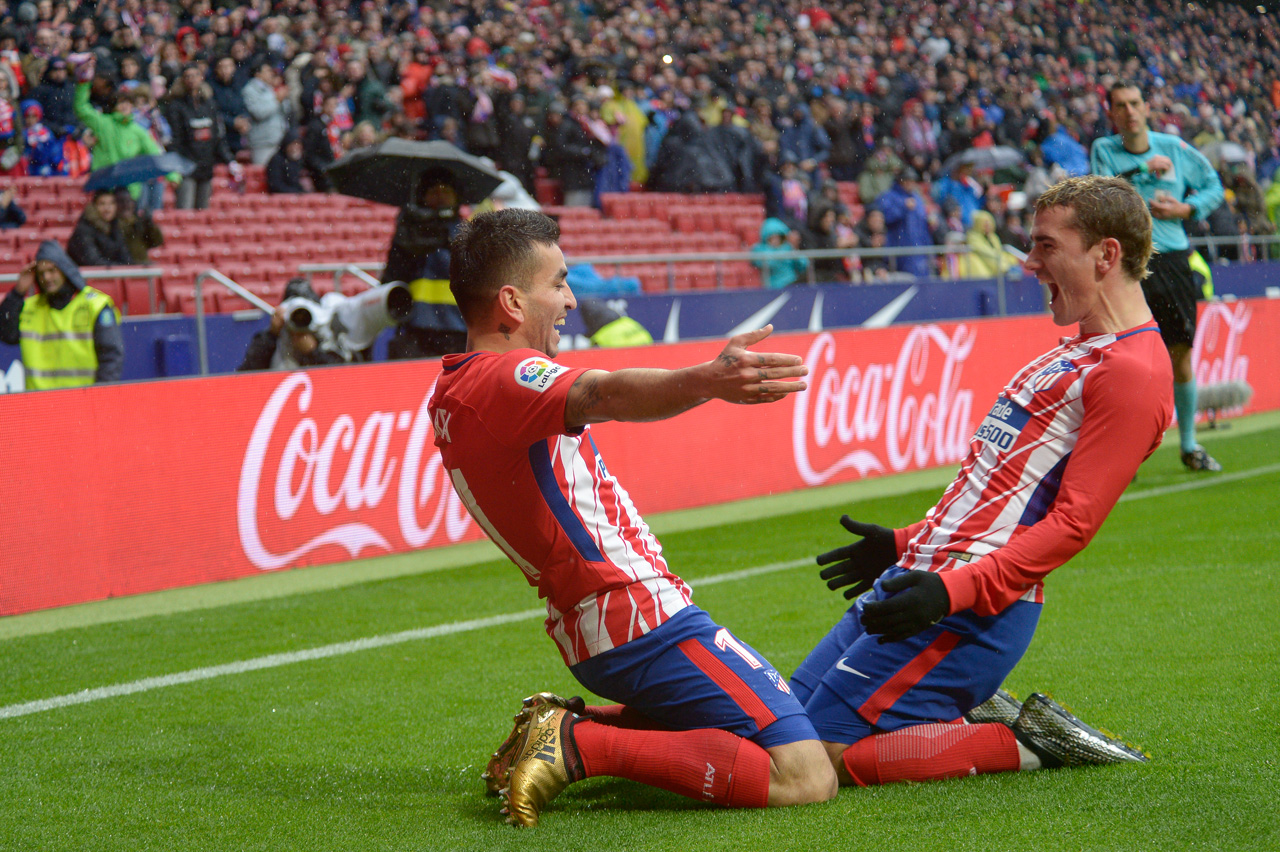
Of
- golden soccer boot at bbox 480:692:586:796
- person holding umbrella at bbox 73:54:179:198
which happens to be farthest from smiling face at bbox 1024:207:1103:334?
person holding umbrella at bbox 73:54:179:198

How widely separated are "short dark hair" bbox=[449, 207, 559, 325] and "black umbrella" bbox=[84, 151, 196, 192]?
30.6 feet

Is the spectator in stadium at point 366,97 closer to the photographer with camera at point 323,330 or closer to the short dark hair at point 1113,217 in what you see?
the photographer with camera at point 323,330

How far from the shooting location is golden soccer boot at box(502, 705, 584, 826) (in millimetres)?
3141

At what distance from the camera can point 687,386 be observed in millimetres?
2514

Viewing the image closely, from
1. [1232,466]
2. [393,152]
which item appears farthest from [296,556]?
[1232,466]

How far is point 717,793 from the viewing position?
3.14 meters

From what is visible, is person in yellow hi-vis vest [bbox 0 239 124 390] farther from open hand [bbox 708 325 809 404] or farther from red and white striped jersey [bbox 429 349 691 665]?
open hand [bbox 708 325 809 404]

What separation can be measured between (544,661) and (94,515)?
2.90 m

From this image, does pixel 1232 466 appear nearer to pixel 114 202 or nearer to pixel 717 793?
pixel 717 793

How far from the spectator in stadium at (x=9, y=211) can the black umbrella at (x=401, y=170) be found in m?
3.12

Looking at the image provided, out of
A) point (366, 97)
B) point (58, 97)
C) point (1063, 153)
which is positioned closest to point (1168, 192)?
point (366, 97)

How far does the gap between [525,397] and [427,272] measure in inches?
259

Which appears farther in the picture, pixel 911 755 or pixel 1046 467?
pixel 911 755

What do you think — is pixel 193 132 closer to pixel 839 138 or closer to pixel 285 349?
pixel 285 349
